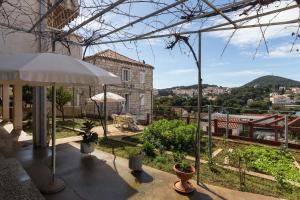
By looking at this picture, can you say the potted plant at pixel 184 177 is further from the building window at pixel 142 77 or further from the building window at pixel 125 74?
the building window at pixel 142 77

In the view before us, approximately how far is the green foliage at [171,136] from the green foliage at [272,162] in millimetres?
2148

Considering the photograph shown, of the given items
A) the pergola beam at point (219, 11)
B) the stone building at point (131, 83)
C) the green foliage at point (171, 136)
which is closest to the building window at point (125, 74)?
the stone building at point (131, 83)

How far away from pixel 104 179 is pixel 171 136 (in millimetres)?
4058

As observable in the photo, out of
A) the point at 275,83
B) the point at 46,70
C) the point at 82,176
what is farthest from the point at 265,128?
the point at 46,70

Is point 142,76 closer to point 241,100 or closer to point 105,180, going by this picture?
point 241,100

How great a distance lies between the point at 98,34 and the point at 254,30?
11.7 ft

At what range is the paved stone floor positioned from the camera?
15.2 ft

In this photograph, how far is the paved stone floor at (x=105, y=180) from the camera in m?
4.62

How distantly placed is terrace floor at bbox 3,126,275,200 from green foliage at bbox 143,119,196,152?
2290mm

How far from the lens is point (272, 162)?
22.7 feet

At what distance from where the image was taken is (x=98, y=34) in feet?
19.1

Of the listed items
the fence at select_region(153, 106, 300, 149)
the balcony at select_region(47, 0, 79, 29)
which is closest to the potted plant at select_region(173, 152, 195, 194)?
the fence at select_region(153, 106, 300, 149)

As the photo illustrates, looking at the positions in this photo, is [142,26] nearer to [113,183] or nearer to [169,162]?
[113,183]

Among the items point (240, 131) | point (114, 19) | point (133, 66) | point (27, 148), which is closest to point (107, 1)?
point (114, 19)
